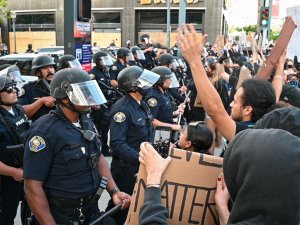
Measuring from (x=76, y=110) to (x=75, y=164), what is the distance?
15.8 inches

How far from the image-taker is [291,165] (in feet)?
3.82

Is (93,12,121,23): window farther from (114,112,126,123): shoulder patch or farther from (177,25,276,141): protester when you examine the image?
(177,25,276,141): protester

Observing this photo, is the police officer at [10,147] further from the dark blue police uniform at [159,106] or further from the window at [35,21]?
the window at [35,21]

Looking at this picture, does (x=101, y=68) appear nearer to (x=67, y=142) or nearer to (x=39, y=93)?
(x=39, y=93)

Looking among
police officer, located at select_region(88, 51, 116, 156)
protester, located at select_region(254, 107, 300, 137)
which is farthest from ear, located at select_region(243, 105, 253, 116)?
police officer, located at select_region(88, 51, 116, 156)

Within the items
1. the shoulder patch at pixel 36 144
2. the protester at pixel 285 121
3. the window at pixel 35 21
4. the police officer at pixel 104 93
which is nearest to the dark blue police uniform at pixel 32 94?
the police officer at pixel 104 93

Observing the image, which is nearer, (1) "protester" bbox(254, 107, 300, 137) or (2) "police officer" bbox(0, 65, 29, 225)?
(1) "protester" bbox(254, 107, 300, 137)

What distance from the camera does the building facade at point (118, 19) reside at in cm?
3136

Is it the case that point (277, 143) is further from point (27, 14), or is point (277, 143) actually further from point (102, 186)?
point (27, 14)

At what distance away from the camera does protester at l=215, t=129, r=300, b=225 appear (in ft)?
3.82

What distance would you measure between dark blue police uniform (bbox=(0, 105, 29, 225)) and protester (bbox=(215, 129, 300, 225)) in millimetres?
2404

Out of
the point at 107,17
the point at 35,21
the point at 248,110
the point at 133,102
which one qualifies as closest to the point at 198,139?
the point at 248,110

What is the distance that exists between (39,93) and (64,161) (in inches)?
99.5

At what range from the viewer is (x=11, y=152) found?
3213 mm
